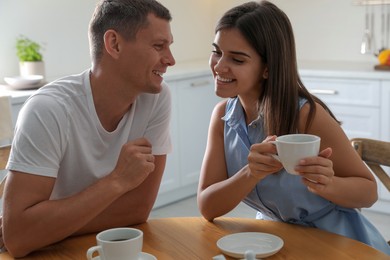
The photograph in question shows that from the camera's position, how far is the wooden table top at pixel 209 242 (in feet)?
4.74

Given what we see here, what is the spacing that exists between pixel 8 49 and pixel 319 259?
2.91 meters

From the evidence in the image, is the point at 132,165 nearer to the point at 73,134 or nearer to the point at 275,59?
the point at 73,134

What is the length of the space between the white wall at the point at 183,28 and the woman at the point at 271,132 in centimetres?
235

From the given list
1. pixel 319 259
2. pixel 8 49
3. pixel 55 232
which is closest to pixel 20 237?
pixel 55 232

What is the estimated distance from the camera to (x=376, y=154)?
1.83 metres

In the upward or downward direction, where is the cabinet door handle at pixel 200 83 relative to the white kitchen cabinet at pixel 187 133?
upward

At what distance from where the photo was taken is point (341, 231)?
1.77 m

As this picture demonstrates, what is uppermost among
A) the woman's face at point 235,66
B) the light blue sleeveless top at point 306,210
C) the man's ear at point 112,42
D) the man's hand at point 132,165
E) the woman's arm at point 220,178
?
the man's ear at point 112,42

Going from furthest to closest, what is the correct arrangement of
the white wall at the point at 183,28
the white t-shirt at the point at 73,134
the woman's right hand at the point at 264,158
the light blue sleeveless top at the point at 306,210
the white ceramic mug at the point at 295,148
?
the white wall at the point at 183,28 < the light blue sleeveless top at the point at 306,210 < the white t-shirt at the point at 73,134 < the woman's right hand at the point at 264,158 < the white ceramic mug at the point at 295,148

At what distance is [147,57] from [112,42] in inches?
4.1

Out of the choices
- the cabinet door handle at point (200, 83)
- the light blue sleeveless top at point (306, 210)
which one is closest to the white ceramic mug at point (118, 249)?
the light blue sleeveless top at point (306, 210)

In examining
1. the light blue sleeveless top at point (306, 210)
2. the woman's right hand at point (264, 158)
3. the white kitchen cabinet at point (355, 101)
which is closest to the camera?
the woman's right hand at point (264, 158)

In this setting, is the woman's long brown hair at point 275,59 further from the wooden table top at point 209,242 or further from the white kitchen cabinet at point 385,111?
the white kitchen cabinet at point 385,111

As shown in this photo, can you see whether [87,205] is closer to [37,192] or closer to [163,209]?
[37,192]
